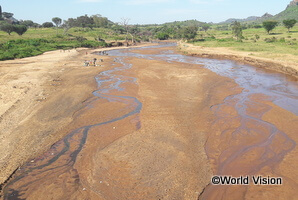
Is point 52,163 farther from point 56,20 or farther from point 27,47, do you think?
point 56,20

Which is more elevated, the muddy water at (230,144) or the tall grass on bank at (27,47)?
the tall grass on bank at (27,47)

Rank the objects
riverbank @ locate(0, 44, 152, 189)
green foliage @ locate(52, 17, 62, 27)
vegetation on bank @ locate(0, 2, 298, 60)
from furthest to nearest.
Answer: green foliage @ locate(52, 17, 62, 27), vegetation on bank @ locate(0, 2, 298, 60), riverbank @ locate(0, 44, 152, 189)

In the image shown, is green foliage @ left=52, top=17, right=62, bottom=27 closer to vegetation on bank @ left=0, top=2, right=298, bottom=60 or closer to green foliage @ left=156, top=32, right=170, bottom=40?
vegetation on bank @ left=0, top=2, right=298, bottom=60

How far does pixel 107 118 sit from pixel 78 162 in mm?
4084

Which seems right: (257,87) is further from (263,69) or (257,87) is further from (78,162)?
(78,162)

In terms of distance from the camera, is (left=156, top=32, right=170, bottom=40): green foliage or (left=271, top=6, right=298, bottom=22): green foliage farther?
(left=271, top=6, right=298, bottom=22): green foliage

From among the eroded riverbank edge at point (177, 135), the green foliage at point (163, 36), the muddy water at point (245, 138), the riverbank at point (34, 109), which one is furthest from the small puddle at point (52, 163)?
the green foliage at point (163, 36)

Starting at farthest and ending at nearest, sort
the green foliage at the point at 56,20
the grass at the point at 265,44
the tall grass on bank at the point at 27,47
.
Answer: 1. the green foliage at the point at 56,20
2. the grass at the point at 265,44
3. the tall grass on bank at the point at 27,47

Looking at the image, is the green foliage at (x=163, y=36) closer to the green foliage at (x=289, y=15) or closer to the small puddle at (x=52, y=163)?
the small puddle at (x=52, y=163)

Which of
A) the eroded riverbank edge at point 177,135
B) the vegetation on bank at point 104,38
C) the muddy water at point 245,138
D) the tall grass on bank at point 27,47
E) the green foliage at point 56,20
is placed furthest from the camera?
the green foliage at point 56,20

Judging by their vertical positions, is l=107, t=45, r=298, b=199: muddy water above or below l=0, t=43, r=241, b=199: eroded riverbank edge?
below

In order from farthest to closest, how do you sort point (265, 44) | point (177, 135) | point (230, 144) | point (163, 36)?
point (163, 36), point (265, 44), point (177, 135), point (230, 144)

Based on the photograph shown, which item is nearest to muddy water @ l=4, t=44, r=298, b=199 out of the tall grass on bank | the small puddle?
the small puddle

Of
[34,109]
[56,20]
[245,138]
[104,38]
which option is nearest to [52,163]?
[34,109]
